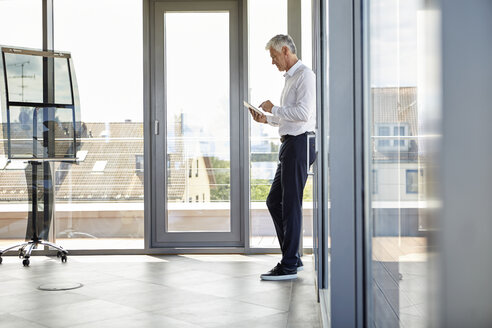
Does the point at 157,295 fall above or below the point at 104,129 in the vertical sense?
below

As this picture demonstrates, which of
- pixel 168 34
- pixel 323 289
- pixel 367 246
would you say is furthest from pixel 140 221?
pixel 367 246

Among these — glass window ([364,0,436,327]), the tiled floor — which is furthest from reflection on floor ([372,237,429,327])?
the tiled floor

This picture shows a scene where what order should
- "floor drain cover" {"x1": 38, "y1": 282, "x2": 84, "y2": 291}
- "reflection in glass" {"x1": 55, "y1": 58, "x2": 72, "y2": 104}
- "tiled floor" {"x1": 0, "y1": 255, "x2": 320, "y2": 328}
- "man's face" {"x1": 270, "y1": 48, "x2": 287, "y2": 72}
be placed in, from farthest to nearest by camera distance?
"reflection in glass" {"x1": 55, "y1": 58, "x2": 72, "y2": 104} < "man's face" {"x1": 270, "y1": 48, "x2": 287, "y2": 72} < "floor drain cover" {"x1": 38, "y1": 282, "x2": 84, "y2": 291} < "tiled floor" {"x1": 0, "y1": 255, "x2": 320, "y2": 328}

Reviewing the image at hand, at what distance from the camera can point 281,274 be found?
146 inches

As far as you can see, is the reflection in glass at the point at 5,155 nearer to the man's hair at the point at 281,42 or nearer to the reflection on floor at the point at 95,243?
the reflection on floor at the point at 95,243

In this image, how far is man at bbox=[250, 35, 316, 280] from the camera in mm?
3562

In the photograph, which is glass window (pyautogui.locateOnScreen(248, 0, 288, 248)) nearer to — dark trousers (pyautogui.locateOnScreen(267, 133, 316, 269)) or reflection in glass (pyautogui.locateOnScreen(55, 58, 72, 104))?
dark trousers (pyautogui.locateOnScreen(267, 133, 316, 269))

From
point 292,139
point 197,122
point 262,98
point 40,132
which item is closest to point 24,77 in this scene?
point 40,132

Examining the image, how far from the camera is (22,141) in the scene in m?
4.76

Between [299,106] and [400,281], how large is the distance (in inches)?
103

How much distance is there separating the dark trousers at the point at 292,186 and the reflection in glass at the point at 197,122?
139 cm

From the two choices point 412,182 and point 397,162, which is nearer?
point 412,182

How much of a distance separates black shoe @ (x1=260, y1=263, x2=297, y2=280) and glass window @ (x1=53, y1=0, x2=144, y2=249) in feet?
5.49

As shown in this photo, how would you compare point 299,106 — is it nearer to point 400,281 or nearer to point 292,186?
point 292,186
